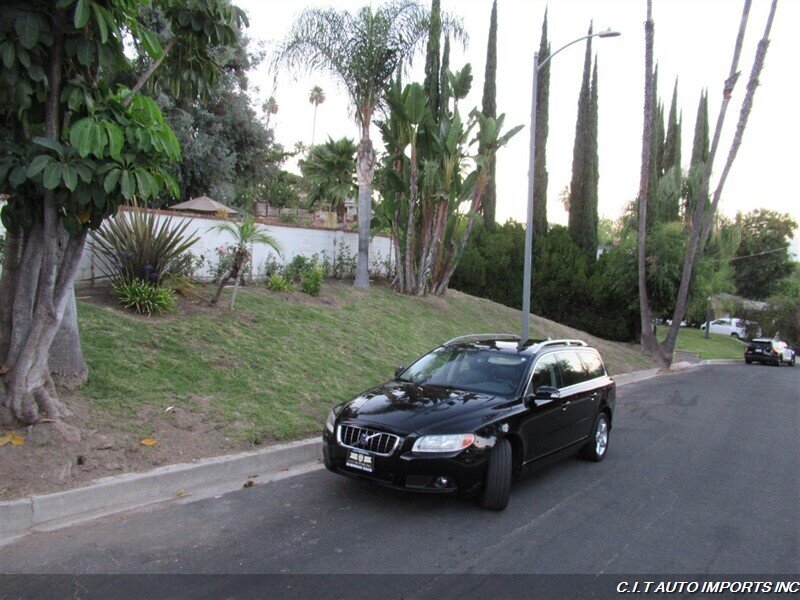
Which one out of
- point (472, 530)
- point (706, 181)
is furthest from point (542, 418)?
point (706, 181)

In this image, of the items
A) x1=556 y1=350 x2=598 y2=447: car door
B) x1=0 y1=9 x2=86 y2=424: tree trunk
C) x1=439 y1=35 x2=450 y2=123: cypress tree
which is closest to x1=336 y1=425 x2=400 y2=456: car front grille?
x1=556 y1=350 x2=598 y2=447: car door

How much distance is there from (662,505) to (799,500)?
5.46 feet

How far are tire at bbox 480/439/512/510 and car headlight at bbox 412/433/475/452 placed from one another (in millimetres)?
332

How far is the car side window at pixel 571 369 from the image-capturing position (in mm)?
7348

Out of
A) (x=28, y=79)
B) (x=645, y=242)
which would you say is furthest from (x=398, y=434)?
(x=645, y=242)

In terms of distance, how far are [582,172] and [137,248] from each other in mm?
25771

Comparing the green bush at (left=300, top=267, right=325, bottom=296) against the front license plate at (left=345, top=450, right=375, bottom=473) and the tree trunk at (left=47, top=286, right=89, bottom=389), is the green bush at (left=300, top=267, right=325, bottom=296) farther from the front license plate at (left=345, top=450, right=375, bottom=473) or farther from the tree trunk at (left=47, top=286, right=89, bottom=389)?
the front license plate at (left=345, top=450, right=375, bottom=473)

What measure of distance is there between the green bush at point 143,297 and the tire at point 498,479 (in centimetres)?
627

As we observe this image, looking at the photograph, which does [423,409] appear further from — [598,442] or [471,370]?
[598,442]

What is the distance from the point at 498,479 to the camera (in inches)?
222

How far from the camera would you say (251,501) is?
5.80 metres

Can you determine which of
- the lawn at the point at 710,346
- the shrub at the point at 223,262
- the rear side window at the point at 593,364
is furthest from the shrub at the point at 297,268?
the lawn at the point at 710,346

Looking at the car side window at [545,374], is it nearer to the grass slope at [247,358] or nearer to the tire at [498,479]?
the tire at [498,479]

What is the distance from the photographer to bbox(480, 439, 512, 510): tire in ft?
18.4
